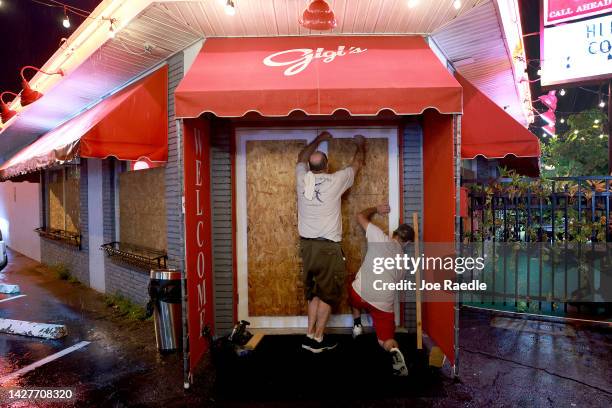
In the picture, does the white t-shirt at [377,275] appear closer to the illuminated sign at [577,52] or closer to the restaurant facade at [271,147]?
the restaurant facade at [271,147]

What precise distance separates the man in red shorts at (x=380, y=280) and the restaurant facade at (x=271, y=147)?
472 millimetres

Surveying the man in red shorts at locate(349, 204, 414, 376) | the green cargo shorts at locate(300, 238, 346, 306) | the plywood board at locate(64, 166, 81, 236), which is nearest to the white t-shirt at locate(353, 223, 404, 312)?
the man in red shorts at locate(349, 204, 414, 376)

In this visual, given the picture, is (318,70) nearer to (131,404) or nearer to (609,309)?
(131,404)

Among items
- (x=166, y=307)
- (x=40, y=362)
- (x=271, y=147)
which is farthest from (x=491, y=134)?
(x=40, y=362)

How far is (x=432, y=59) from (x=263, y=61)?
196cm

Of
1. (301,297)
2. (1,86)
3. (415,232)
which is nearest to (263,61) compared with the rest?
(415,232)

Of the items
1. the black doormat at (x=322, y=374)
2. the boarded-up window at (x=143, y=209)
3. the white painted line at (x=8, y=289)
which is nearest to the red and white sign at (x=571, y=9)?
the black doormat at (x=322, y=374)

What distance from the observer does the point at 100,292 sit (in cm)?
785

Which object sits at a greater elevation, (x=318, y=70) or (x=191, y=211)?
(x=318, y=70)

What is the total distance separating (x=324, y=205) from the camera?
A: 4.68 metres

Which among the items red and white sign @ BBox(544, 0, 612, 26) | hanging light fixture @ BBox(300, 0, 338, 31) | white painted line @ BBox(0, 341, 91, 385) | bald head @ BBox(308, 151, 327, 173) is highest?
red and white sign @ BBox(544, 0, 612, 26)

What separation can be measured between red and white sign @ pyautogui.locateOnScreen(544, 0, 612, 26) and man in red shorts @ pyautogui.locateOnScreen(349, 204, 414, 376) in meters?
8.37

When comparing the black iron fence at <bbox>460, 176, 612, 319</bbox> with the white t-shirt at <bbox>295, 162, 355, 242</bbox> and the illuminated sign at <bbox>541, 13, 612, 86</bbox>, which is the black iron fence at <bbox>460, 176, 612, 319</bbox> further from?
the illuminated sign at <bbox>541, 13, 612, 86</bbox>

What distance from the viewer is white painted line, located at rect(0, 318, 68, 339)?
17.9 feet
